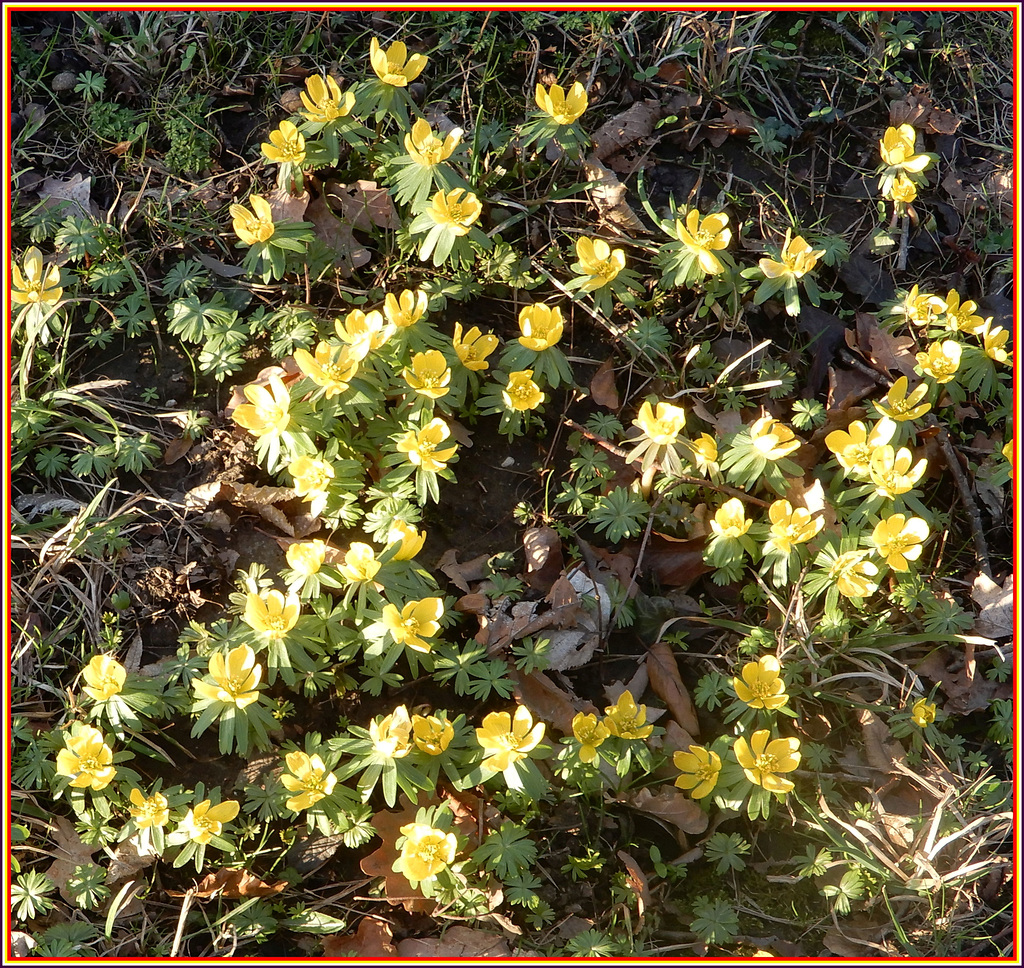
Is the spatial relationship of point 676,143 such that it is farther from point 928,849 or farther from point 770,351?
point 928,849

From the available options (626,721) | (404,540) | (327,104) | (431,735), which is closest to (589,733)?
(626,721)

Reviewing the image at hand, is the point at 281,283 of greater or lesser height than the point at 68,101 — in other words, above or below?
below

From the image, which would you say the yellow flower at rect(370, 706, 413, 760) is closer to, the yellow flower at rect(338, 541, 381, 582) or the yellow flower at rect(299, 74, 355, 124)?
the yellow flower at rect(338, 541, 381, 582)

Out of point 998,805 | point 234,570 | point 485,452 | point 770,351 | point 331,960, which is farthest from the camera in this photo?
point 770,351

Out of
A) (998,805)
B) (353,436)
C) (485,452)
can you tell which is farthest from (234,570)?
(998,805)

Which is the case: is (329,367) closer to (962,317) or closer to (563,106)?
(563,106)
